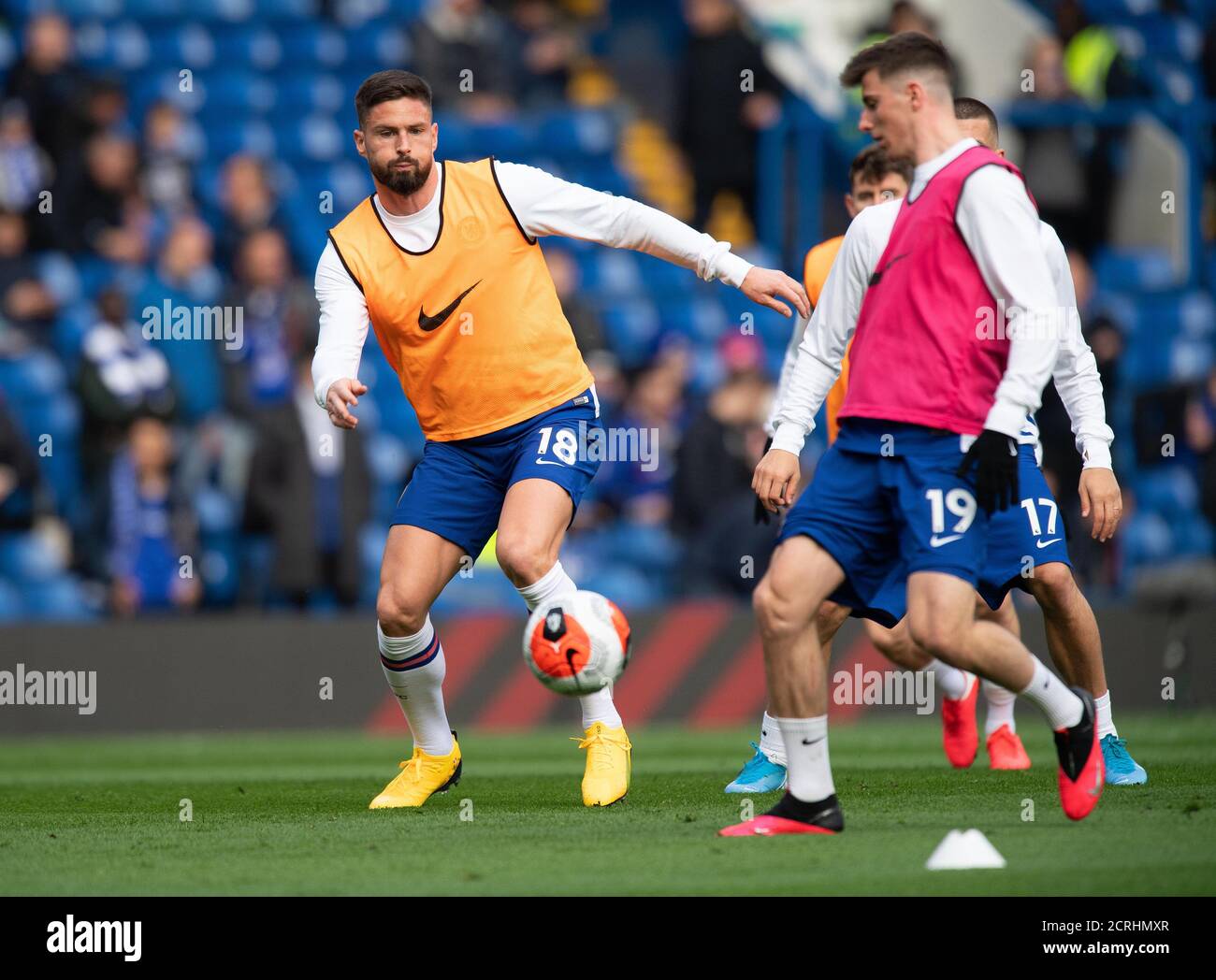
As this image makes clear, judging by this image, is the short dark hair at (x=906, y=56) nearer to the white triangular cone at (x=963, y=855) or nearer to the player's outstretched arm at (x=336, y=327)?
the player's outstretched arm at (x=336, y=327)

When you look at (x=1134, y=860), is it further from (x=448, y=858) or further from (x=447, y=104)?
(x=447, y=104)

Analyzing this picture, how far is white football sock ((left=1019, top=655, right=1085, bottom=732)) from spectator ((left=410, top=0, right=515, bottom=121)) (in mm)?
12188

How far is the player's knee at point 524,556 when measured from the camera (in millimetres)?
7801

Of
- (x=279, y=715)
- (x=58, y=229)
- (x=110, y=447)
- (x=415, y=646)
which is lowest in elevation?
(x=279, y=715)

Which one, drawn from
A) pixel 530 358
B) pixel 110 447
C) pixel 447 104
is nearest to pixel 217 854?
pixel 530 358

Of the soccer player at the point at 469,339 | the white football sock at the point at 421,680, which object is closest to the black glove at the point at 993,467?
the soccer player at the point at 469,339

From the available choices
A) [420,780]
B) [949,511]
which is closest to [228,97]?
[420,780]

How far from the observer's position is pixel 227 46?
19.5m

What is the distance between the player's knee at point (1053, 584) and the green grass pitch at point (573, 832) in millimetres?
759

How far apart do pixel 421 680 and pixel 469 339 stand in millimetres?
1402

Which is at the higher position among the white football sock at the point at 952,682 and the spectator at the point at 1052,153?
the spectator at the point at 1052,153

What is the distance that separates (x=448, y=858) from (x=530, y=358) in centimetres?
247

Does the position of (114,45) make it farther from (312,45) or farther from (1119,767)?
(1119,767)

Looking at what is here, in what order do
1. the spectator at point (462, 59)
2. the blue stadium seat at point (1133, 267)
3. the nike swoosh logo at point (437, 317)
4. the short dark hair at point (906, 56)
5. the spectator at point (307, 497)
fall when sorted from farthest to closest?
the blue stadium seat at point (1133, 267)
the spectator at point (462, 59)
the spectator at point (307, 497)
the nike swoosh logo at point (437, 317)
the short dark hair at point (906, 56)
